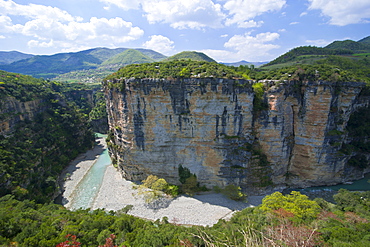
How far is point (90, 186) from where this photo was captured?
26938 millimetres

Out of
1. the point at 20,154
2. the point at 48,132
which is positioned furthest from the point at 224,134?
the point at 48,132

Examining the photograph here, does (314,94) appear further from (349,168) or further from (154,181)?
(154,181)

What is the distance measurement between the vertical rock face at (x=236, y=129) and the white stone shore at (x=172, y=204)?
253 centimetres

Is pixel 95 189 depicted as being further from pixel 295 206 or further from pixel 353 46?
pixel 353 46

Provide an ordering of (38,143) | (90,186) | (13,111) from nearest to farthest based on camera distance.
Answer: (90,186) < (13,111) < (38,143)

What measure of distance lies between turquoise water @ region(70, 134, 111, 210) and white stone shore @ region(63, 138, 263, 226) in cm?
78

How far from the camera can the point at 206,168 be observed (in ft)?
78.0

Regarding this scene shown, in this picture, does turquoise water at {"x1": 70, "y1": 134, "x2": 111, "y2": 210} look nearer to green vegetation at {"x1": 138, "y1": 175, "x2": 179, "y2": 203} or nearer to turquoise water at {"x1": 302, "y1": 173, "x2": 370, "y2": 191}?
green vegetation at {"x1": 138, "y1": 175, "x2": 179, "y2": 203}

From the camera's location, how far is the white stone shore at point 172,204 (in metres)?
20.1

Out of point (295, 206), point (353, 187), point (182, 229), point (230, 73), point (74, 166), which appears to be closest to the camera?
point (182, 229)

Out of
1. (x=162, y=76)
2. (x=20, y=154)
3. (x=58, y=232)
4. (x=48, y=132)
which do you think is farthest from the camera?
(x=48, y=132)

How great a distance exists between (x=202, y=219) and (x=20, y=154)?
25407 millimetres

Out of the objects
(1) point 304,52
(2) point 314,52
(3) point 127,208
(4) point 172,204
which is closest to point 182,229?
(4) point 172,204

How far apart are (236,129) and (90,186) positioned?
22.6 m
